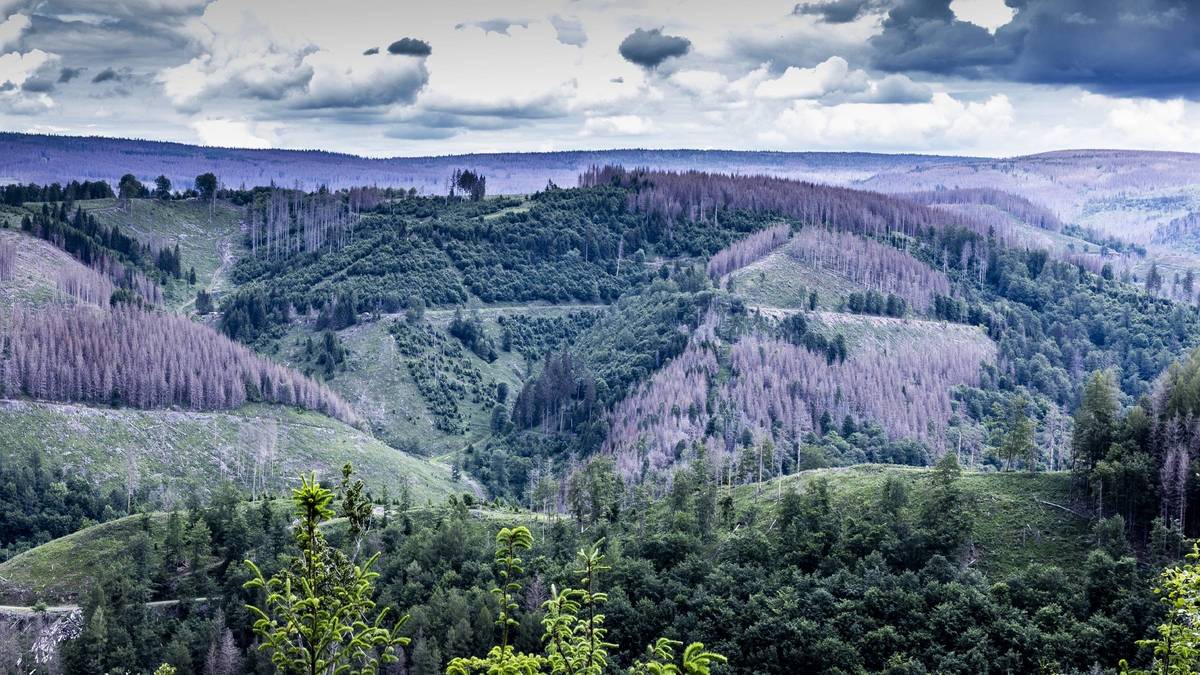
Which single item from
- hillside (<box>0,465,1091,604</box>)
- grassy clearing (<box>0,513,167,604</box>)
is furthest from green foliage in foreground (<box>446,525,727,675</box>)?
grassy clearing (<box>0,513,167,604</box>)

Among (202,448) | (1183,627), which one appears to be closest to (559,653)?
(1183,627)

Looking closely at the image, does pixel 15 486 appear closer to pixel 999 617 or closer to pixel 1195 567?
pixel 999 617

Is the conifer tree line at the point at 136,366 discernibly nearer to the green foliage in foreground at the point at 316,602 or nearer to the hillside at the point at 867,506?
the hillside at the point at 867,506

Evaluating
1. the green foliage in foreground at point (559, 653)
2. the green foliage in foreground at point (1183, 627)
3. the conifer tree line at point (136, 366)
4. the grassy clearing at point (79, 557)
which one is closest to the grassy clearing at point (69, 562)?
the grassy clearing at point (79, 557)

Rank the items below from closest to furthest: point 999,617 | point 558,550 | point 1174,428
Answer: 1. point 999,617
2. point 1174,428
3. point 558,550

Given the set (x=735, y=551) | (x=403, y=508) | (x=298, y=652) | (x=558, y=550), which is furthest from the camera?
(x=403, y=508)

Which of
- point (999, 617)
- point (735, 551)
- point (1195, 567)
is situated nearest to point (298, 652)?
point (1195, 567)

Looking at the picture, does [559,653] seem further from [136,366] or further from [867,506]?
[136,366]

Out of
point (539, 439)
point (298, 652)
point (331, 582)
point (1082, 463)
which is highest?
point (331, 582)
